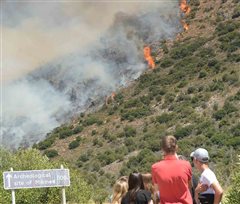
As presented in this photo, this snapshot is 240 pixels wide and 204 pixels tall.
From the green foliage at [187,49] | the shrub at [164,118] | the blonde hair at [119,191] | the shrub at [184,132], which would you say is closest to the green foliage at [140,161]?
the shrub at [184,132]

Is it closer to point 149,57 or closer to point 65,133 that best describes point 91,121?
point 65,133

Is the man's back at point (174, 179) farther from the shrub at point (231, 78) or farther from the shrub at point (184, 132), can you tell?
the shrub at point (231, 78)

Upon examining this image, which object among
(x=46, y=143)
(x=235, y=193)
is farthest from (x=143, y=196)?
(x=46, y=143)

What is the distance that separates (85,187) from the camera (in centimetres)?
4497

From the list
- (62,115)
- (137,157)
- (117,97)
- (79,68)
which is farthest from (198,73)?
(79,68)

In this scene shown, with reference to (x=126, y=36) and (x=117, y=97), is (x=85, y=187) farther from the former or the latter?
(x=126, y=36)

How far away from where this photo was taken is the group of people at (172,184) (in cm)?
904

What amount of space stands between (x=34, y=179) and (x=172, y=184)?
43.6 feet

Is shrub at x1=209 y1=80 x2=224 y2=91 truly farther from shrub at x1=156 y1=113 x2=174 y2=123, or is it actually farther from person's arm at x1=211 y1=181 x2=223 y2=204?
person's arm at x1=211 y1=181 x2=223 y2=204

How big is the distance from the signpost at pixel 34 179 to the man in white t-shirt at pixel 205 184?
1213cm

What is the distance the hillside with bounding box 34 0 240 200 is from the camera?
2623 inches

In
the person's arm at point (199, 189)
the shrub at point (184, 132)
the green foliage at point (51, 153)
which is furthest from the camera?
the green foliage at point (51, 153)

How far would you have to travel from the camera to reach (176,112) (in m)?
78.8

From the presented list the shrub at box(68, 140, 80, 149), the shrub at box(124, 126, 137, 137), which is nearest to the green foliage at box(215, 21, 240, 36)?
the shrub at box(124, 126, 137, 137)
